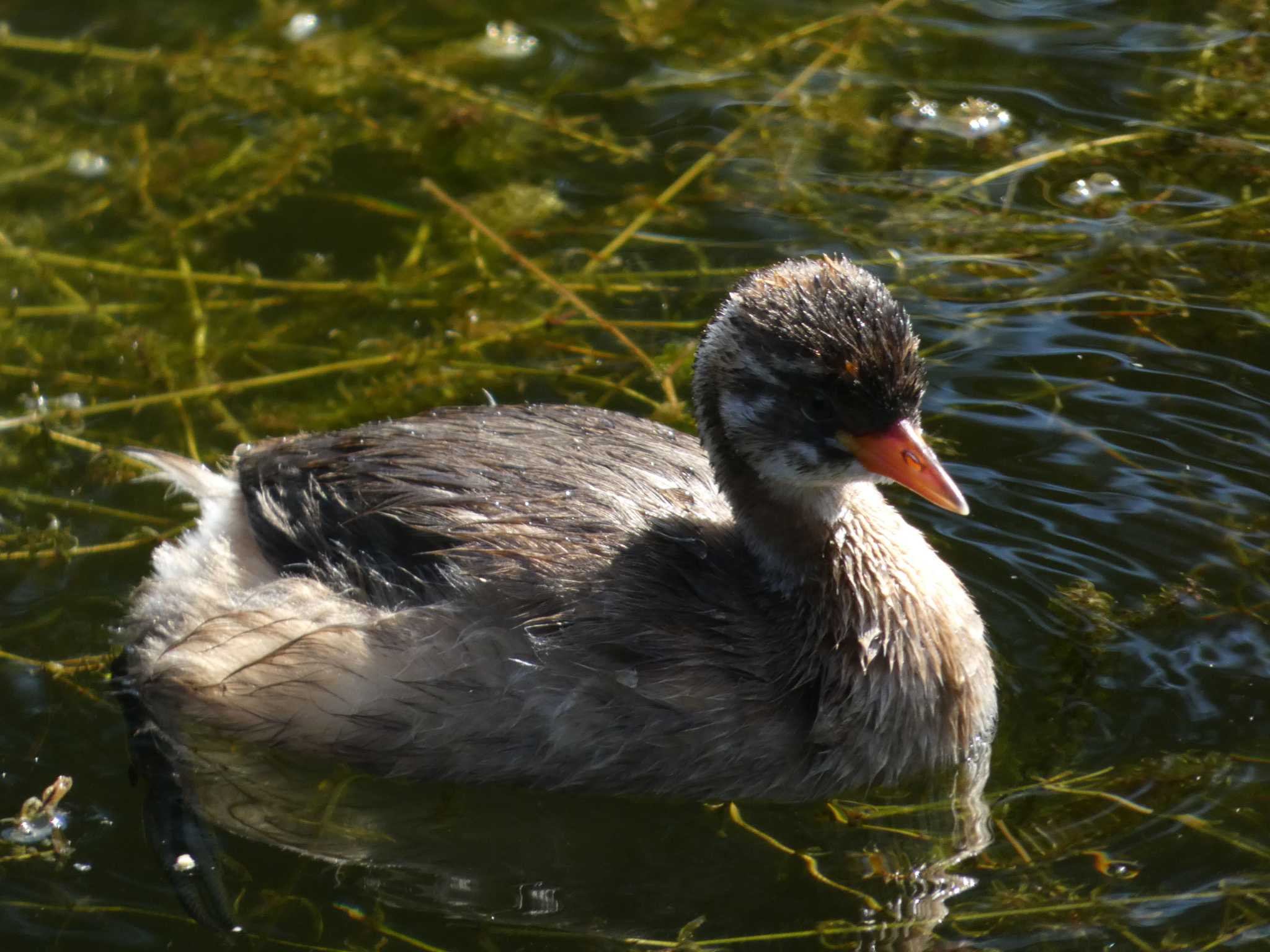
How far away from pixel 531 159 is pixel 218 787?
12.2 feet

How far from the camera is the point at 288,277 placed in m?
7.29

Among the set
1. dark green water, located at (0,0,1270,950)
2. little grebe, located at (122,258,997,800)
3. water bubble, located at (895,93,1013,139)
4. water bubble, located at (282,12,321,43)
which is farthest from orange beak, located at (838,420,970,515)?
water bubble, located at (282,12,321,43)

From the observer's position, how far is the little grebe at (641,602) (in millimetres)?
4664

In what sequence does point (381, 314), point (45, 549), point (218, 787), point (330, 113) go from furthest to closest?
point (330, 113) < point (381, 314) < point (45, 549) < point (218, 787)

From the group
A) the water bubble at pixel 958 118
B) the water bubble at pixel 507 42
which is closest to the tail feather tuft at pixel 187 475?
the water bubble at pixel 507 42

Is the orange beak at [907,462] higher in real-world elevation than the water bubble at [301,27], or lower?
lower

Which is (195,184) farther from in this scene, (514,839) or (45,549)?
(514,839)

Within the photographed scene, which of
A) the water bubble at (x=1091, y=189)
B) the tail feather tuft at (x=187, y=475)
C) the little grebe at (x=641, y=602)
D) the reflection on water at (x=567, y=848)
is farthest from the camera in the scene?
the water bubble at (x=1091, y=189)

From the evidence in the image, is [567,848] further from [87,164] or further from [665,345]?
[87,164]

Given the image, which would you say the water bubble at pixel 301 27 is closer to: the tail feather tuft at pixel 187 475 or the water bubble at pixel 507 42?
the water bubble at pixel 507 42

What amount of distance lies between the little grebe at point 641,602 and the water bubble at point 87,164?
11.4 ft

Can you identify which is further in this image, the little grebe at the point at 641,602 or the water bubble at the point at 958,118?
the water bubble at the point at 958,118

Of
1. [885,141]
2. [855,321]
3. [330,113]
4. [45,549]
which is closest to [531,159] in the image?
[330,113]

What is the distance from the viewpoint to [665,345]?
6.70 meters
